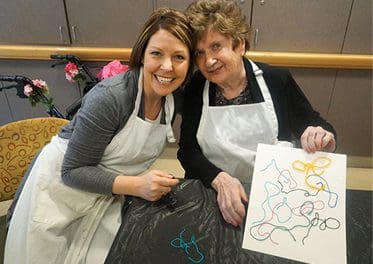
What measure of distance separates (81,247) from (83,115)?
1.25 feet

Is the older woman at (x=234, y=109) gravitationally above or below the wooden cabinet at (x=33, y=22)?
below

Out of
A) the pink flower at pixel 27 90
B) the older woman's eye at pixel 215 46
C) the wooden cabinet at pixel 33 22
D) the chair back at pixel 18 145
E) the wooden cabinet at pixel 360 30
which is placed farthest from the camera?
the wooden cabinet at pixel 33 22

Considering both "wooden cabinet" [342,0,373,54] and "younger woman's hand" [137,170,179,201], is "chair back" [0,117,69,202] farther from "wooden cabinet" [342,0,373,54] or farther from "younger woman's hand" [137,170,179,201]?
"wooden cabinet" [342,0,373,54]

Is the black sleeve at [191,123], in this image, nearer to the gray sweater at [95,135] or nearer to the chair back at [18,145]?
the gray sweater at [95,135]

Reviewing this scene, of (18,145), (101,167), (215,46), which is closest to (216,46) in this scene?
(215,46)

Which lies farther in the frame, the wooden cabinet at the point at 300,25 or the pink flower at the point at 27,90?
the wooden cabinet at the point at 300,25

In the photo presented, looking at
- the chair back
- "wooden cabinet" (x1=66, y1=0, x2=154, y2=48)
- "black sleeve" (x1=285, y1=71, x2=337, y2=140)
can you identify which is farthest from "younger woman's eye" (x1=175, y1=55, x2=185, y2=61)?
"wooden cabinet" (x1=66, y1=0, x2=154, y2=48)

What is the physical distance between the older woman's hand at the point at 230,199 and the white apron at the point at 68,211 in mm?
274

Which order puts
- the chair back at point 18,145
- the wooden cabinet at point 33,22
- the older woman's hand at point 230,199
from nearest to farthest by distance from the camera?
the older woman's hand at point 230,199
the chair back at point 18,145
the wooden cabinet at point 33,22

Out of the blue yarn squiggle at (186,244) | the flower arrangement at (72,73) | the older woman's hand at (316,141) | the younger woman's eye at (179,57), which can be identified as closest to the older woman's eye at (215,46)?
the younger woman's eye at (179,57)

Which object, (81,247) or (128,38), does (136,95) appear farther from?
(128,38)

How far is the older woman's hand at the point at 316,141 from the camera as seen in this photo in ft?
2.67

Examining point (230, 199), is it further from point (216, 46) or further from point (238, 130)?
point (216, 46)

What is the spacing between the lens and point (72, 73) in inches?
76.4
